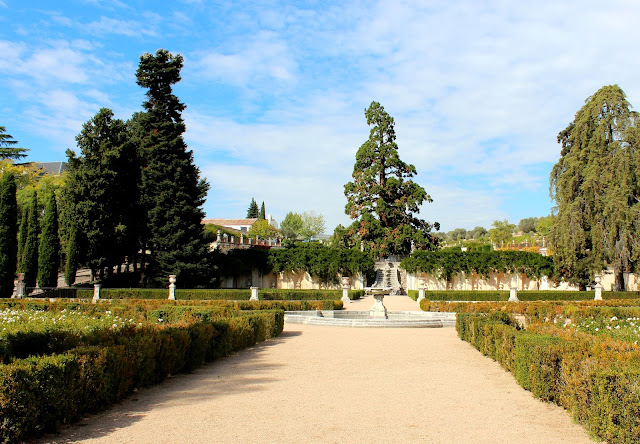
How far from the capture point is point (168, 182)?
30.7 metres

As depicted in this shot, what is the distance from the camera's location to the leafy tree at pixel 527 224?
372 feet

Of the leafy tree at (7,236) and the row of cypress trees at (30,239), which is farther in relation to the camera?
the row of cypress trees at (30,239)

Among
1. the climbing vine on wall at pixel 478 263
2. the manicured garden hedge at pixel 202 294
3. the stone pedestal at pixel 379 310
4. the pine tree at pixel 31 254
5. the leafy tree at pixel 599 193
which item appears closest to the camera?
the stone pedestal at pixel 379 310

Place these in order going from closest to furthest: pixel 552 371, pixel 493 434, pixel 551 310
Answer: pixel 493 434, pixel 552 371, pixel 551 310

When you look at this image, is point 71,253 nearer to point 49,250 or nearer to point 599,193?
point 49,250

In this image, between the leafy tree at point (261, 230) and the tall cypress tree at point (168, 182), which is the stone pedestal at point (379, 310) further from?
the leafy tree at point (261, 230)

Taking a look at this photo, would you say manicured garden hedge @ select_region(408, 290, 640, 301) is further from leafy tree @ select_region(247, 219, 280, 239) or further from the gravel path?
leafy tree @ select_region(247, 219, 280, 239)

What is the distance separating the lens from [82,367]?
545 centimetres

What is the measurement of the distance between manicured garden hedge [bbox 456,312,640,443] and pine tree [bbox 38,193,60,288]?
28300 millimetres

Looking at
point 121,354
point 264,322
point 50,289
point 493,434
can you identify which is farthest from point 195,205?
point 493,434

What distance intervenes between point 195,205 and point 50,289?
940 centimetres

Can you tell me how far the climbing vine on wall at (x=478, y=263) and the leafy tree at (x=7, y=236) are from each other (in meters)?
24.2

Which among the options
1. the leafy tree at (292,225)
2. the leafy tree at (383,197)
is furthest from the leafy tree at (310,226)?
the leafy tree at (383,197)

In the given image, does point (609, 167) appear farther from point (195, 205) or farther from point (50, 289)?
point (50, 289)
